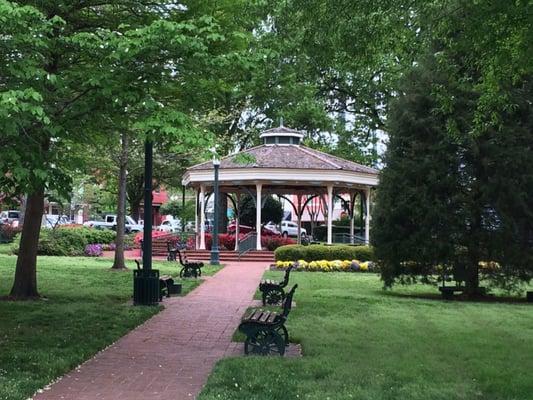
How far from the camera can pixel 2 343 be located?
8844 mm

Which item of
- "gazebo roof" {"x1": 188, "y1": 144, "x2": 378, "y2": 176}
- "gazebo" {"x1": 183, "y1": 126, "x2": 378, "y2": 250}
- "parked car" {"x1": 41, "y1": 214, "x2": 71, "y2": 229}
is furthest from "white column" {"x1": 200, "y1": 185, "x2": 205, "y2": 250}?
"parked car" {"x1": 41, "y1": 214, "x2": 71, "y2": 229}

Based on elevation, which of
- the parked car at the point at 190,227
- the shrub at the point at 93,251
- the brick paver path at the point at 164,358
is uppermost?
the parked car at the point at 190,227

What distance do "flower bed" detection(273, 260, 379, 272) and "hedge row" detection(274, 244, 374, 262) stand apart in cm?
60

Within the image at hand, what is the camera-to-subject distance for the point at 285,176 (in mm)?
29047

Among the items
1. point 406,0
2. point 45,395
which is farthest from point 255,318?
point 406,0

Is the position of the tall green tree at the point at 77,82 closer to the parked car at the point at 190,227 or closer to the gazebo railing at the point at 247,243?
the gazebo railing at the point at 247,243

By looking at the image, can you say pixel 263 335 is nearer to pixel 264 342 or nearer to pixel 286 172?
pixel 264 342

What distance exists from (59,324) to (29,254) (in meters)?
4.03

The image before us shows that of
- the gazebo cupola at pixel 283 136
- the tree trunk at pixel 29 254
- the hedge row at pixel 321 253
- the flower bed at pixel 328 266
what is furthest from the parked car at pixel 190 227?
the tree trunk at pixel 29 254

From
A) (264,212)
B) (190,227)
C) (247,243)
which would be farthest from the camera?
(190,227)

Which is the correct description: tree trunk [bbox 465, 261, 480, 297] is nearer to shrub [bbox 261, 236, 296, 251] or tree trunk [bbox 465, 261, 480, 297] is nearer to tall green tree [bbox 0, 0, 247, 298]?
tall green tree [bbox 0, 0, 247, 298]

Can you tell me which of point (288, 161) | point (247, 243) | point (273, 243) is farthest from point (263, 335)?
point (273, 243)

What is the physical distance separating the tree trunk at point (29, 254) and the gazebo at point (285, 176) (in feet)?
46.5

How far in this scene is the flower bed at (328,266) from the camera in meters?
24.2
